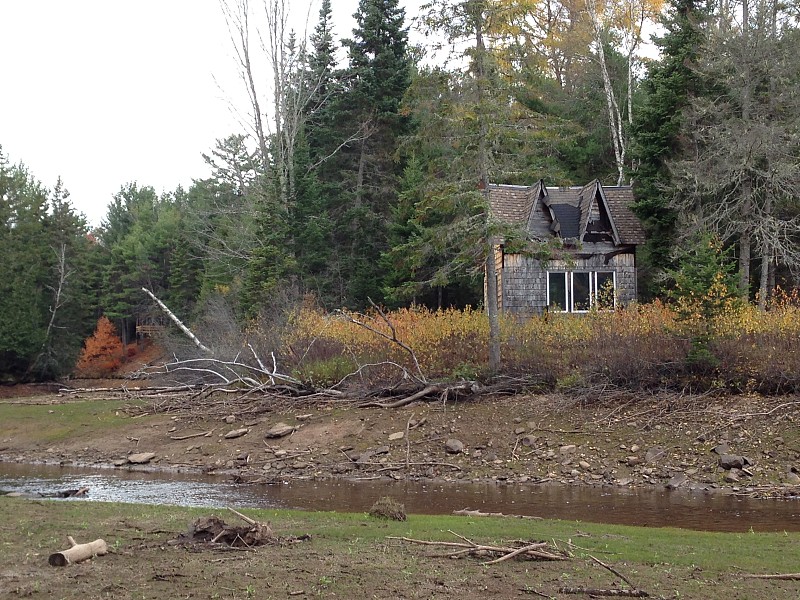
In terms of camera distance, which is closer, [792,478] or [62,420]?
[792,478]

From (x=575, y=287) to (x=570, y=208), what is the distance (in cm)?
342

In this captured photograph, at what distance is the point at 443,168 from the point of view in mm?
24656

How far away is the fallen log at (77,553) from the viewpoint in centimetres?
839

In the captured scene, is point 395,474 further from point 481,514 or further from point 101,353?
point 101,353

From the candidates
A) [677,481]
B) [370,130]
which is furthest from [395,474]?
[370,130]

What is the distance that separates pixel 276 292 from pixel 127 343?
3751 centimetres

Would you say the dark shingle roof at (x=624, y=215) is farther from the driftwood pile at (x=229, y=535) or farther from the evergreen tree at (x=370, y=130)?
the driftwood pile at (x=229, y=535)

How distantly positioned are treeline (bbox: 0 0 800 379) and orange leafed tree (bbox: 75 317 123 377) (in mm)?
1209

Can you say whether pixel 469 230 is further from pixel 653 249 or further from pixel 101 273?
pixel 101 273

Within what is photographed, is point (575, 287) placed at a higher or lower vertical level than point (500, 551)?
higher

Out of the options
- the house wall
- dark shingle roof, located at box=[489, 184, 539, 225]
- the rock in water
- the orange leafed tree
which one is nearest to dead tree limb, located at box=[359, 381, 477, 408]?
the rock in water

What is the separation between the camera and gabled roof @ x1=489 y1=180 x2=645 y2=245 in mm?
31125

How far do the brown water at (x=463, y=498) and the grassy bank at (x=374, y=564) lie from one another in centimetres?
224

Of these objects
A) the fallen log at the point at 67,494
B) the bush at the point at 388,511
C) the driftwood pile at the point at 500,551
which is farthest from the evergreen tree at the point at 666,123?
the driftwood pile at the point at 500,551
